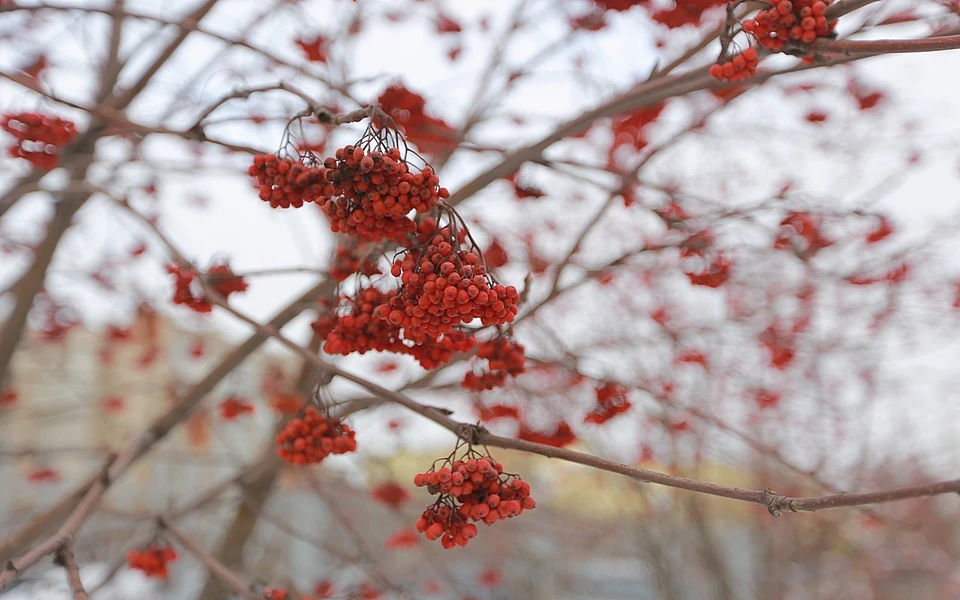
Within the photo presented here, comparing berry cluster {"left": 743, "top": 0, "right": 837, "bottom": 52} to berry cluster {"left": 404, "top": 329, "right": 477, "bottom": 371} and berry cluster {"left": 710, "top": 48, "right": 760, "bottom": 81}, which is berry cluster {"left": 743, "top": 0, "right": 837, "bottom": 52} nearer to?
→ berry cluster {"left": 710, "top": 48, "right": 760, "bottom": 81}

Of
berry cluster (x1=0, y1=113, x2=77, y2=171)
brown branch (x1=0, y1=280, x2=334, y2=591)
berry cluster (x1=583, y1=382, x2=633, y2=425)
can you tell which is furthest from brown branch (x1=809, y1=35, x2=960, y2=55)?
berry cluster (x1=0, y1=113, x2=77, y2=171)

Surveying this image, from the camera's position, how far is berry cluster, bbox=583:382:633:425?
7.13 feet

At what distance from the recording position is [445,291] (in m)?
1.14

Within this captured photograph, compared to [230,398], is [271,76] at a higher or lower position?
higher

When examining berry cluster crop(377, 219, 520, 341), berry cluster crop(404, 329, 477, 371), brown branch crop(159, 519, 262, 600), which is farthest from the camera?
brown branch crop(159, 519, 262, 600)

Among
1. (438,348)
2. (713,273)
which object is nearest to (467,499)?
(438,348)

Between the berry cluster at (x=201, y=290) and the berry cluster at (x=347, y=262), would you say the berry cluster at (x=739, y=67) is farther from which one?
the berry cluster at (x=201, y=290)

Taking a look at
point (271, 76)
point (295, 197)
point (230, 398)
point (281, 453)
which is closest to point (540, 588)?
point (230, 398)

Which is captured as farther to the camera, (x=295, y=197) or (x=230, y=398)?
(x=230, y=398)

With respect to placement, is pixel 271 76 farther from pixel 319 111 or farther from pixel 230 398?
pixel 319 111

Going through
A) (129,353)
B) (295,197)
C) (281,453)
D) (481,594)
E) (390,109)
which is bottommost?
(281,453)

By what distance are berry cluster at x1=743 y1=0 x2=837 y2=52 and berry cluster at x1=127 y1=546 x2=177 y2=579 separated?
2.05 meters

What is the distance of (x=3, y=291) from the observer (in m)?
3.40

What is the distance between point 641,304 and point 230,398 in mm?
2870
